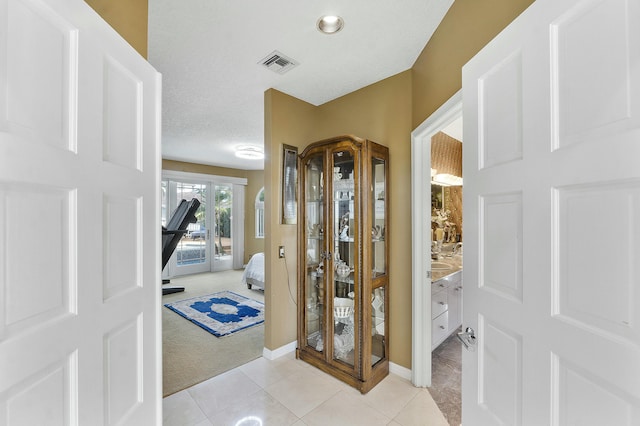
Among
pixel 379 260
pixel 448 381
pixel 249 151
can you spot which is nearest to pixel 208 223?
pixel 249 151

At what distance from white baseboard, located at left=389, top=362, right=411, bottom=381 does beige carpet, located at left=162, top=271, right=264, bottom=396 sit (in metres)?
1.28

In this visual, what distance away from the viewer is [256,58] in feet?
6.95

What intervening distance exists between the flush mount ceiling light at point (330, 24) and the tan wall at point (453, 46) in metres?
0.64

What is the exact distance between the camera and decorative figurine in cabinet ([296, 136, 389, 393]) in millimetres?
2139

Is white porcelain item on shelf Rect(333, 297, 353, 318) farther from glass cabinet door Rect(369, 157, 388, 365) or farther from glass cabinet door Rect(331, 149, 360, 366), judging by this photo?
glass cabinet door Rect(369, 157, 388, 365)
